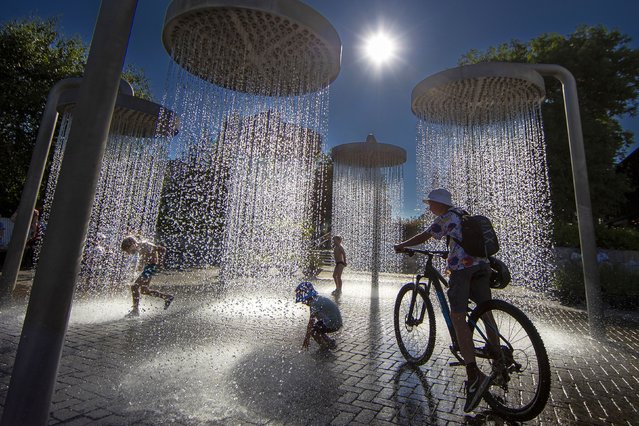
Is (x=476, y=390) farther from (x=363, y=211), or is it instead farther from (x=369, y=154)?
(x=363, y=211)

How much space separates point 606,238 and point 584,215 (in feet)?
40.3

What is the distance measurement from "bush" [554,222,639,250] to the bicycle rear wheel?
15134mm

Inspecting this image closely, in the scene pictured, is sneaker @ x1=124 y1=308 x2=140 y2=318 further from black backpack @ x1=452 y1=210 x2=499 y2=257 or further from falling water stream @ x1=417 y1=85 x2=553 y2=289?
falling water stream @ x1=417 y1=85 x2=553 y2=289

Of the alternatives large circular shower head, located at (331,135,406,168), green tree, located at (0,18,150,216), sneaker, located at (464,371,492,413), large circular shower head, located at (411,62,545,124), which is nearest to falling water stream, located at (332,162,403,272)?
large circular shower head, located at (331,135,406,168)

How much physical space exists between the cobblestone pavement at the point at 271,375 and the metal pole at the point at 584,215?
0.49 m

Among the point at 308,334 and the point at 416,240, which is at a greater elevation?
the point at 416,240

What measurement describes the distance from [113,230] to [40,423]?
17549 mm

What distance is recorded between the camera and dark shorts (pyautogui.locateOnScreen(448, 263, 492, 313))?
3564mm

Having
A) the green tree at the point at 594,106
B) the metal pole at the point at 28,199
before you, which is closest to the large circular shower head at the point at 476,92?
the metal pole at the point at 28,199

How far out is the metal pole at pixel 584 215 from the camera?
6320 millimetres

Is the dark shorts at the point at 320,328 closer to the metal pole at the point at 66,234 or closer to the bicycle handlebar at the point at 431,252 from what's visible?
the bicycle handlebar at the point at 431,252

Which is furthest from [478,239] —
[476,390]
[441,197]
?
[476,390]

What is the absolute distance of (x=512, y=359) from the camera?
10.7 feet

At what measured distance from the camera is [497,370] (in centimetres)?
323
